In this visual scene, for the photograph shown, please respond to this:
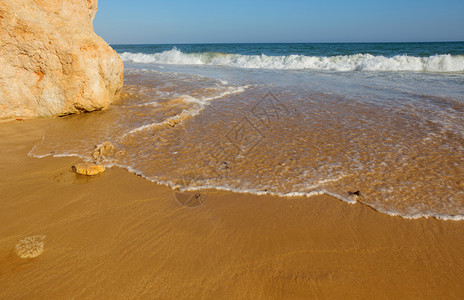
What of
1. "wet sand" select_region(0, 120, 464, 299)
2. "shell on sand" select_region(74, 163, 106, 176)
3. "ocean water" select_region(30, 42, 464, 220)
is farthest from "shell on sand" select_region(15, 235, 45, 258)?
"ocean water" select_region(30, 42, 464, 220)

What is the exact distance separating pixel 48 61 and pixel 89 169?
2880mm

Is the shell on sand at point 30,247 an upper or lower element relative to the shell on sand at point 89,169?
lower

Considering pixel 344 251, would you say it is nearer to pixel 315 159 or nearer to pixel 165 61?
pixel 315 159

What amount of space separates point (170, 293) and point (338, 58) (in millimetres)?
18654

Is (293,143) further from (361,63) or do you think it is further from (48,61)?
(361,63)

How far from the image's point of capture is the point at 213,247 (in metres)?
1.89

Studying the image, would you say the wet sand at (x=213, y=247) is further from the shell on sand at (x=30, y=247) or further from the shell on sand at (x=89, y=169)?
the shell on sand at (x=89, y=169)

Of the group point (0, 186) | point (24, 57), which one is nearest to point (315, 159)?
point (0, 186)

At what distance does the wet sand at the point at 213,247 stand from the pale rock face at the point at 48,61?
2.55m

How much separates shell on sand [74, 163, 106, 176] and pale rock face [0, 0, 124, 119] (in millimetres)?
2527

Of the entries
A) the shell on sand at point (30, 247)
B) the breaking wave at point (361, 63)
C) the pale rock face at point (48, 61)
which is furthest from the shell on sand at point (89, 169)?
the breaking wave at point (361, 63)

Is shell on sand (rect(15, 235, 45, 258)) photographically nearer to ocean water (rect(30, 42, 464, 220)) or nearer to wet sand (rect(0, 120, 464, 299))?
wet sand (rect(0, 120, 464, 299))

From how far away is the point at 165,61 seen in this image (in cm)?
2052

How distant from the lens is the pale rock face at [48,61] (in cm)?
435
